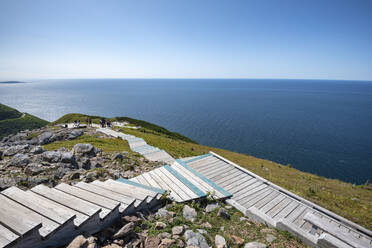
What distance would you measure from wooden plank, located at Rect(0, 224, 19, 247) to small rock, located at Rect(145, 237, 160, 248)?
10.3ft

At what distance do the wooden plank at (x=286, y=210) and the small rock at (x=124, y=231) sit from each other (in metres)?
7.42


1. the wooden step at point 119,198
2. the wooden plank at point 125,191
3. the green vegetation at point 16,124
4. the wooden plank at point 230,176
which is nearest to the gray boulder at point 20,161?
the wooden plank at point 125,191

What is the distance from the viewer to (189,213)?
24.2 feet

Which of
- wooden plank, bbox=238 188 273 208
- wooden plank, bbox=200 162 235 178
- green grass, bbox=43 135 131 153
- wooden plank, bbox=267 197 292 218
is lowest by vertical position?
green grass, bbox=43 135 131 153

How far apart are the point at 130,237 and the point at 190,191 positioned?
4.17 metres

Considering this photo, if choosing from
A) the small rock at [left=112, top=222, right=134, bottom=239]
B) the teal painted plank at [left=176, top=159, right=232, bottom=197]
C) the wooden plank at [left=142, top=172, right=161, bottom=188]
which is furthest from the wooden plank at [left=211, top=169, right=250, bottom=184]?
the small rock at [left=112, top=222, right=134, bottom=239]

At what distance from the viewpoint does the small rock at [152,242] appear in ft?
17.1

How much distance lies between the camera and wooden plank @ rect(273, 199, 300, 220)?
904 cm

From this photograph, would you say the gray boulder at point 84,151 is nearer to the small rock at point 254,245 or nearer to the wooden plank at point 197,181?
the wooden plank at point 197,181

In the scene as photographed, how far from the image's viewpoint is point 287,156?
5453cm

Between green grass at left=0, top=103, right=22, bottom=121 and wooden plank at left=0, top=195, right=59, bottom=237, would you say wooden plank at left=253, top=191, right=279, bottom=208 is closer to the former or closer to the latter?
wooden plank at left=0, top=195, right=59, bottom=237

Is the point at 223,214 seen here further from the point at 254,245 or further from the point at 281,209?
the point at 281,209

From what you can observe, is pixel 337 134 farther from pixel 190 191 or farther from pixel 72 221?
pixel 72 221

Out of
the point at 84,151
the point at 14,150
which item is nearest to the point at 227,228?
the point at 84,151
